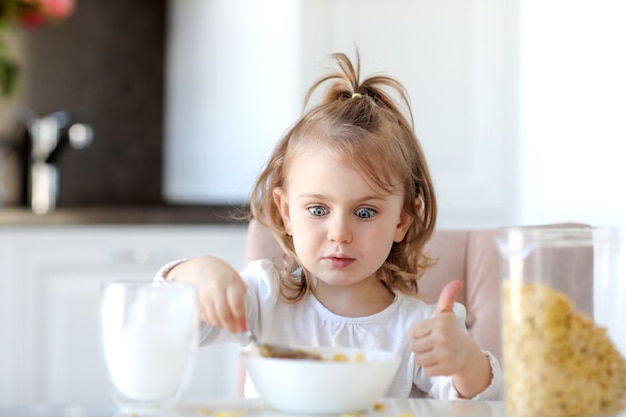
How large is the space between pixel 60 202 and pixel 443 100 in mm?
1408

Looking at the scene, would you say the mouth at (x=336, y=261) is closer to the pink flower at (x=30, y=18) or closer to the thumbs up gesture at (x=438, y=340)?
the thumbs up gesture at (x=438, y=340)

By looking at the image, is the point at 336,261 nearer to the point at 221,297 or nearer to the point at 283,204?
the point at 283,204

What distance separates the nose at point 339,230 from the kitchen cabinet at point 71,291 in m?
1.68

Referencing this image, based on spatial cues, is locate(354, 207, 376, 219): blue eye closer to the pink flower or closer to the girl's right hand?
the girl's right hand

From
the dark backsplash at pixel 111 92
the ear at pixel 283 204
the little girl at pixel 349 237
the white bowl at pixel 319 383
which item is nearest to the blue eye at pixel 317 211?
the little girl at pixel 349 237

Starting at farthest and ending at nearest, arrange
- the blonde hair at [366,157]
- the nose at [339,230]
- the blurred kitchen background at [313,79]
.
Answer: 1. the blurred kitchen background at [313,79]
2. the blonde hair at [366,157]
3. the nose at [339,230]

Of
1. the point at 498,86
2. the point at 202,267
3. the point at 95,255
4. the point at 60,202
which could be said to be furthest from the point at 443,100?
the point at 202,267

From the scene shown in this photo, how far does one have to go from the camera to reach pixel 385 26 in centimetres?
308

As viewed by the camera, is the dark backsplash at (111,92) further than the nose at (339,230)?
Yes

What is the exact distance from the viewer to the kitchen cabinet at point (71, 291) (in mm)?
2854

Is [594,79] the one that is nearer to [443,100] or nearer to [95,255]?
[443,100]

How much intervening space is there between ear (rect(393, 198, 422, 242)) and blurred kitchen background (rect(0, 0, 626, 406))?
1.10 metres

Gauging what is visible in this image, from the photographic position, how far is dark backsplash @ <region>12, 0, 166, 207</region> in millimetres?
3490

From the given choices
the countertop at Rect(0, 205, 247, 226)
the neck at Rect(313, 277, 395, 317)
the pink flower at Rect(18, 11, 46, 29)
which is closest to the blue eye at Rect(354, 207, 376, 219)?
the neck at Rect(313, 277, 395, 317)
